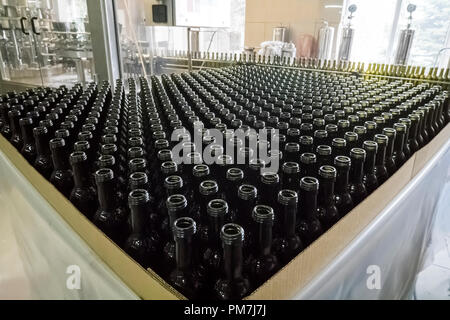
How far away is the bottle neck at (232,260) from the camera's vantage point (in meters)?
0.48

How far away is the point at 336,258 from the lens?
0.57 m

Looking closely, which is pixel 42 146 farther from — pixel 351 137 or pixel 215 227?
pixel 351 137

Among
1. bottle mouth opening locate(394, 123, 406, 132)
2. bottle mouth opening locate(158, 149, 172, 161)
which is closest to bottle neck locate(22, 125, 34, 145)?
bottle mouth opening locate(158, 149, 172, 161)

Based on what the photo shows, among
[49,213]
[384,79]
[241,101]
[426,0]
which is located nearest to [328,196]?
[49,213]

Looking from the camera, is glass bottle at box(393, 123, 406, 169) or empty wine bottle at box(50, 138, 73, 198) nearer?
empty wine bottle at box(50, 138, 73, 198)

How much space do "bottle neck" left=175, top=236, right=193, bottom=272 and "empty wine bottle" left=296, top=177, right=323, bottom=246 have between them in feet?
0.90

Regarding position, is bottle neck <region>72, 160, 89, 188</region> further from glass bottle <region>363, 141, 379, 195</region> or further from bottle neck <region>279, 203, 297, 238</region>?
glass bottle <region>363, 141, 379, 195</region>

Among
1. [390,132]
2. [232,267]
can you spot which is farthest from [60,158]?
[390,132]

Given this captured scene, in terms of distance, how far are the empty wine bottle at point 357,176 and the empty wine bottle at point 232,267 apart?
17.1 inches

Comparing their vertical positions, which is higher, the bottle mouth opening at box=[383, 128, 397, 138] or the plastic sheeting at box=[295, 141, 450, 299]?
the bottle mouth opening at box=[383, 128, 397, 138]

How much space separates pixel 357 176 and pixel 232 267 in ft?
1.60

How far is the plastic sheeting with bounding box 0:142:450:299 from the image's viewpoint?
563mm

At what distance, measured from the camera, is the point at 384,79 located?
2371 mm

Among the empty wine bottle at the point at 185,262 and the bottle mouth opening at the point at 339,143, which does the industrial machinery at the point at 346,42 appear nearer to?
the bottle mouth opening at the point at 339,143
